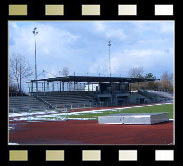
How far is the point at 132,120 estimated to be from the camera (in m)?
17.0

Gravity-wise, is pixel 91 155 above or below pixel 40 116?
above

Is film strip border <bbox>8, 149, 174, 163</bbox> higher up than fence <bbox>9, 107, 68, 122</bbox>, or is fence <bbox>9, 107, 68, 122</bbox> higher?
film strip border <bbox>8, 149, 174, 163</bbox>

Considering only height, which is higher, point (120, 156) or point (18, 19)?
point (18, 19)

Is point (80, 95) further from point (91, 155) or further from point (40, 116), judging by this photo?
point (91, 155)

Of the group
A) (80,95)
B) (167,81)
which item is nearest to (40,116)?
(80,95)

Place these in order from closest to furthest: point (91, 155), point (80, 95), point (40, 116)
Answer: point (91, 155), point (40, 116), point (80, 95)

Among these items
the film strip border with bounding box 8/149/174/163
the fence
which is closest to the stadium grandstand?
the fence

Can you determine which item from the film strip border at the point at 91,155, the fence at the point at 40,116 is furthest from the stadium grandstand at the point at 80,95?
the film strip border at the point at 91,155

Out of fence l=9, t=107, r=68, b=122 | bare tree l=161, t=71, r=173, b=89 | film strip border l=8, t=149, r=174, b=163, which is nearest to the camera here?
film strip border l=8, t=149, r=174, b=163

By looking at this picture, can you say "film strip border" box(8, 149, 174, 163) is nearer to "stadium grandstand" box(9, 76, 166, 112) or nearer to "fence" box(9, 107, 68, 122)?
"fence" box(9, 107, 68, 122)

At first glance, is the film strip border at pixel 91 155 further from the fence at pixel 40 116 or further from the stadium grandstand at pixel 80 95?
the stadium grandstand at pixel 80 95
